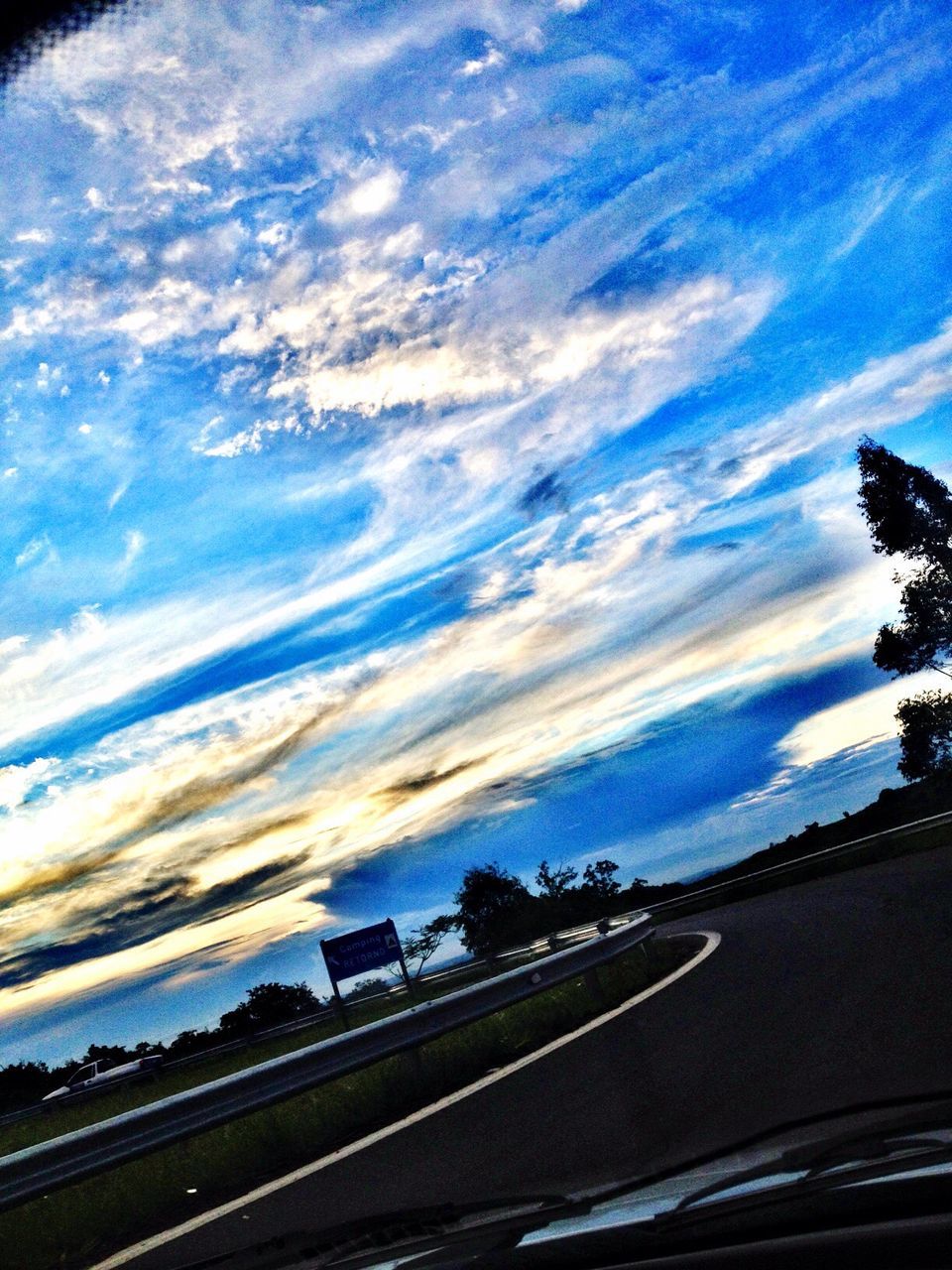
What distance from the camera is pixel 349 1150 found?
6.95 meters

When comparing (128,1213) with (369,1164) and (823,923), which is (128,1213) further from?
(823,923)

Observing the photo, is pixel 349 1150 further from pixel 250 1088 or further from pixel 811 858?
pixel 811 858

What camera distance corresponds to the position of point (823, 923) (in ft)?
43.0

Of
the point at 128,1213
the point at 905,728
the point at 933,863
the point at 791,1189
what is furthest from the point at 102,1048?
the point at 791,1189

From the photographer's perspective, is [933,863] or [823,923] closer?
[823,923]

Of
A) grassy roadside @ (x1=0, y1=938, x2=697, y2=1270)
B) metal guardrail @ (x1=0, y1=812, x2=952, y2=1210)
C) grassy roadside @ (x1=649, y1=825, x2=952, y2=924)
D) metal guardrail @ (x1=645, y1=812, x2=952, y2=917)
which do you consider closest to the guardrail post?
grassy roadside @ (x1=0, y1=938, x2=697, y2=1270)

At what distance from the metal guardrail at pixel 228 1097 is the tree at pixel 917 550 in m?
43.8

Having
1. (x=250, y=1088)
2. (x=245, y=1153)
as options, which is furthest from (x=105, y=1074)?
(x=250, y=1088)

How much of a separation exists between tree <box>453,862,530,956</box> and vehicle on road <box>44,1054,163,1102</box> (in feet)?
158

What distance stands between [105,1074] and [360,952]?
14.2m

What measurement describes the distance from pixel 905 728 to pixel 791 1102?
168 feet

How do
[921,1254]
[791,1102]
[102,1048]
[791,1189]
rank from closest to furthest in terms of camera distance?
1. [921,1254]
2. [791,1189]
3. [791,1102]
4. [102,1048]

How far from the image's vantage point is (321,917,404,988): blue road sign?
91.1ft

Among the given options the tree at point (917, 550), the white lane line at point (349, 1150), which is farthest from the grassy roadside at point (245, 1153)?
the tree at point (917, 550)
